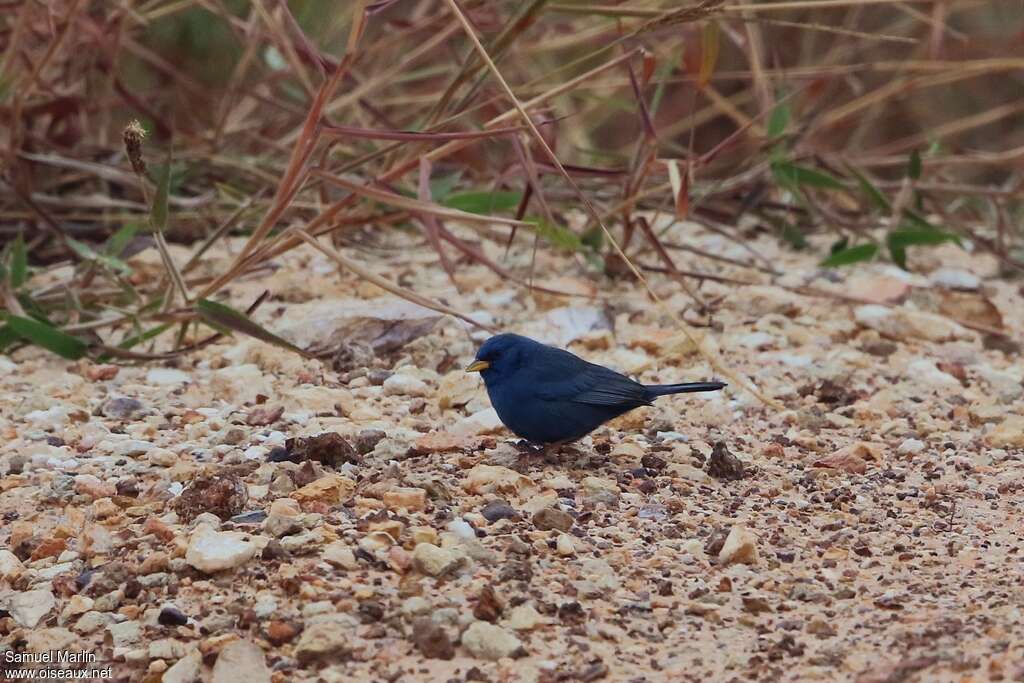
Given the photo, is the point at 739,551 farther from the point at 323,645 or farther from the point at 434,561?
the point at 323,645

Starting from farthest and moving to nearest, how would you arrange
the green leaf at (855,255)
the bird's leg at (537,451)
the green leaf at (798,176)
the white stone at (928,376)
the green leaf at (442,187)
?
1. the green leaf at (798,176)
2. the green leaf at (855,255)
3. the green leaf at (442,187)
4. the white stone at (928,376)
5. the bird's leg at (537,451)

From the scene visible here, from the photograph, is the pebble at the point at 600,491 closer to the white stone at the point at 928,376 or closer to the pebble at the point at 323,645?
the pebble at the point at 323,645

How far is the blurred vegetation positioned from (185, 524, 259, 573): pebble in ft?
2.32

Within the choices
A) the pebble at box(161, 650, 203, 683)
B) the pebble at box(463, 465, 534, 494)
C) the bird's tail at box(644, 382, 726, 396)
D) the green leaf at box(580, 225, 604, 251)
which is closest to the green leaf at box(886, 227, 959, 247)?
the green leaf at box(580, 225, 604, 251)

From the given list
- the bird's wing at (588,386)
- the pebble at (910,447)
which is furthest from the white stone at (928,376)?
the bird's wing at (588,386)

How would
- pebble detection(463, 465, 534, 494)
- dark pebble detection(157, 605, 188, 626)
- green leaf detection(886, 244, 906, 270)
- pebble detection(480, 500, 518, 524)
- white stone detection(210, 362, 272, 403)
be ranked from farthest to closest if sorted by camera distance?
green leaf detection(886, 244, 906, 270) → white stone detection(210, 362, 272, 403) → pebble detection(463, 465, 534, 494) → pebble detection(480, 500, 518, 524) → dark pebble detection(157, 605, 188, 626)

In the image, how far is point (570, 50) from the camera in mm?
5539

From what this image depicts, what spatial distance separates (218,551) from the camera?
211 centimetres

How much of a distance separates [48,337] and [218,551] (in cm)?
124

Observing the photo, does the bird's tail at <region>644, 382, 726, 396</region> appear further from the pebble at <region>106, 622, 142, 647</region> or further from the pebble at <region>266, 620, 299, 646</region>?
the pebble at <region>106, 622, 142, 647</region>

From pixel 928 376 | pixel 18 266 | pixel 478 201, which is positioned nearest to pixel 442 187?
pixel 478 201

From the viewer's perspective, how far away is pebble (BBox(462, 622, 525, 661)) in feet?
6.32

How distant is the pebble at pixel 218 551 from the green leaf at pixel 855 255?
2267mm

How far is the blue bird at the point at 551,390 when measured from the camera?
2.71m
